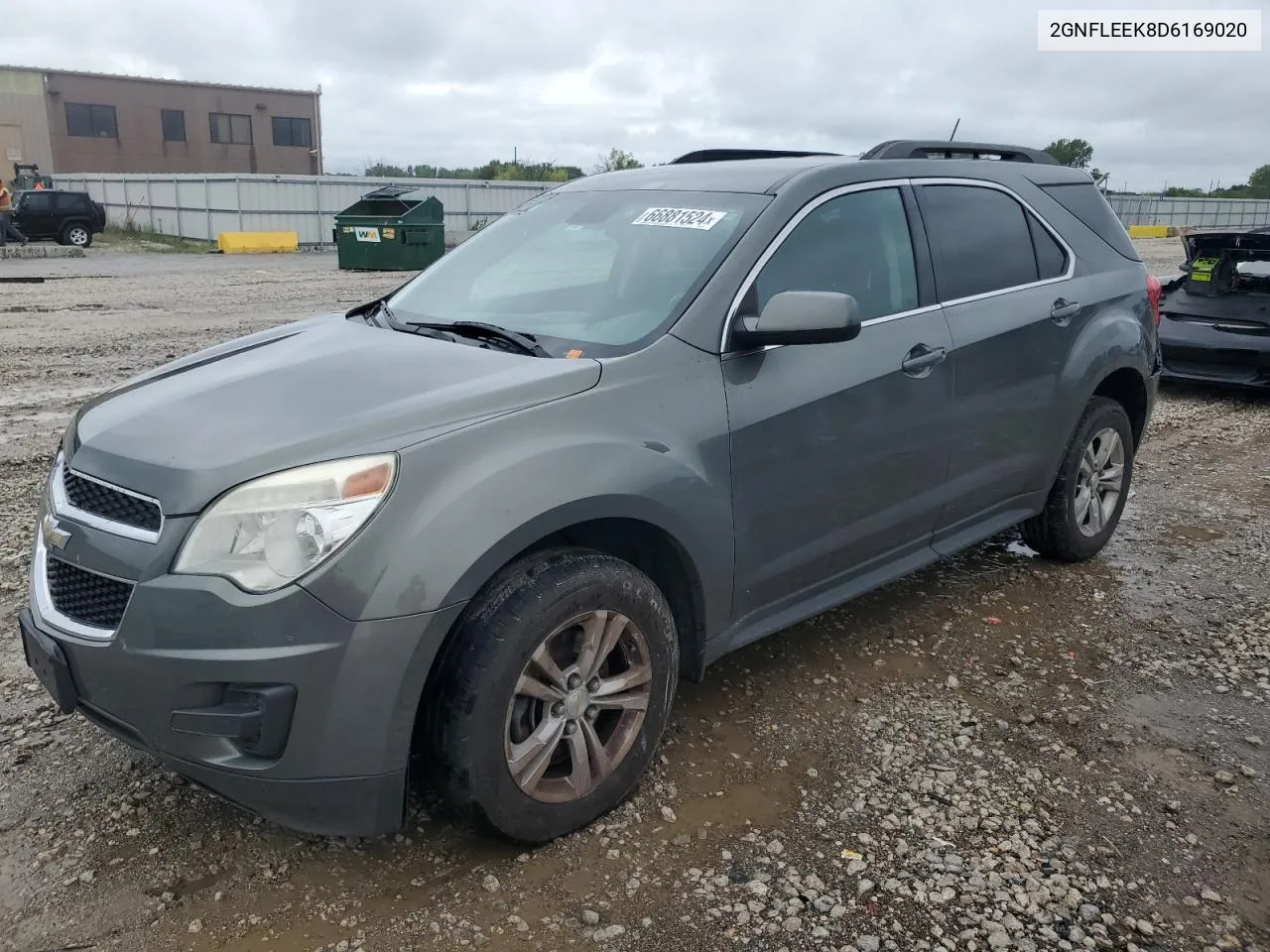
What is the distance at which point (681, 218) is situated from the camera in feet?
11.6

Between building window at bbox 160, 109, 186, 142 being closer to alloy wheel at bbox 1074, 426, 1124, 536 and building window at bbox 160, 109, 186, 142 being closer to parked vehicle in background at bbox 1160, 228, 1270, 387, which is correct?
parked vehicle in background at bbox 1160, 228, 1270, 387

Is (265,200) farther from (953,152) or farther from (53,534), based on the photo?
(53,534)

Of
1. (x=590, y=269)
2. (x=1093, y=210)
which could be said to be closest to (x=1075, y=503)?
(x=1093, y=210)

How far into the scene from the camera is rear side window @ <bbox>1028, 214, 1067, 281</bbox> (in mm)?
4426

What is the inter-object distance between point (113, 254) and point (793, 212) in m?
28.2

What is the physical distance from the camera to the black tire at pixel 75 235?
28641 millimetres

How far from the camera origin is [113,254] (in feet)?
89.7

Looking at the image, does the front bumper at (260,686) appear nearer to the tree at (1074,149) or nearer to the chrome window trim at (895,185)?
the chrome window trim at (895,185)

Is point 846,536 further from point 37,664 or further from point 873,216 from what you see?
point 37,664

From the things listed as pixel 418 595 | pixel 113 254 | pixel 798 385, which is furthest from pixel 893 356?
pixel 113 254

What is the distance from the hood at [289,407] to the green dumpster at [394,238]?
781 inches

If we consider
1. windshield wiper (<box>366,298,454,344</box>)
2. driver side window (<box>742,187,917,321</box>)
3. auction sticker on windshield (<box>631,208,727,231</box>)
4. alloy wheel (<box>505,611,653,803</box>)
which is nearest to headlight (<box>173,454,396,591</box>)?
alloy wheel (<box>505,611,653,803</box>)

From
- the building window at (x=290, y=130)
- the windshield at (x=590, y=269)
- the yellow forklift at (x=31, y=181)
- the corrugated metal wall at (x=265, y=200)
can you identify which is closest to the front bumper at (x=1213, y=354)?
the windshield at (x=590, y=269)

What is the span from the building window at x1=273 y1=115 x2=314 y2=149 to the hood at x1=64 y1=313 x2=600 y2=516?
59908 millimetres
